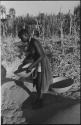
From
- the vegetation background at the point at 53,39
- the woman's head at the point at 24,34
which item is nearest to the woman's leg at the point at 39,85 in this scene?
the woman's head at the point at 24,34

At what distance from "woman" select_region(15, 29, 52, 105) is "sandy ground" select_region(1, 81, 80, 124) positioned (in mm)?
204

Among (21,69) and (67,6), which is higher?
(67,6)

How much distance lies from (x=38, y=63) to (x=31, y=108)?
2.12 ft

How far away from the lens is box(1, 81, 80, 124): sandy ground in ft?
11.9

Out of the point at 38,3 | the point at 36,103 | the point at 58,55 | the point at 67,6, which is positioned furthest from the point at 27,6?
the point at 36,103

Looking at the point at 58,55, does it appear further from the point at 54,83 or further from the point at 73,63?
the point at 54,83

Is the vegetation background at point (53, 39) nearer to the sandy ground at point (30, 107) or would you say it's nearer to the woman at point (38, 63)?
the sandy ground at point (30, 107)

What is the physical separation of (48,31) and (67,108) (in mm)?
2231

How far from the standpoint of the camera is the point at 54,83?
14.9 feet

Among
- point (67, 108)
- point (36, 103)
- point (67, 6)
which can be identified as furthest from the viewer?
point (67, 6)

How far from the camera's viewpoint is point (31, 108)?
13.3ft

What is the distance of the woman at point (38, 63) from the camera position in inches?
153

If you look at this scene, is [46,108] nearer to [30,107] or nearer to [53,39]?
[30,107]

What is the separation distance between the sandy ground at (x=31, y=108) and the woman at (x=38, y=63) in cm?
20
